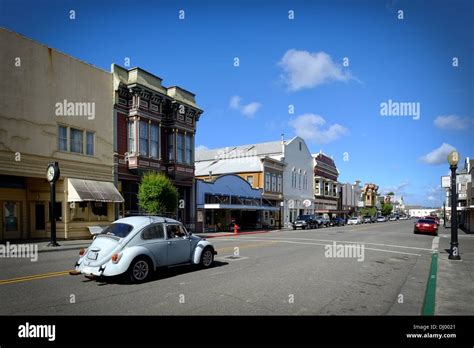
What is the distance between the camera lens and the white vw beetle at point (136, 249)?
8.55 m

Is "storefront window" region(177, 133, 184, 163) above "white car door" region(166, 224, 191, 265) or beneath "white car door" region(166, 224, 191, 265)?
above

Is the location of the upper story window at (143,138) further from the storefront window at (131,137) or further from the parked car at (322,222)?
the parked car at (322,222)

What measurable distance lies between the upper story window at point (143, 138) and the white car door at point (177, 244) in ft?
56.0

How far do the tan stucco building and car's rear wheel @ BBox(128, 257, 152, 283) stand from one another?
546 inches

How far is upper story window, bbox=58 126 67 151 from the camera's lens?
21.6 metres

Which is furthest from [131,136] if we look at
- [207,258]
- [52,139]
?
[207,258]

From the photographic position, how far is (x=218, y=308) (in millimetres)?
6672

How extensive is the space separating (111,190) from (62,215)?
345cm

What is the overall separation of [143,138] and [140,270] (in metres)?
19.3

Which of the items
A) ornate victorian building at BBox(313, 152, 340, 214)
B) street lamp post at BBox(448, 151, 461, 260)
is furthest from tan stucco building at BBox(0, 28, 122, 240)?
ornate victorian building at BBox(313, 152, 340, 214)

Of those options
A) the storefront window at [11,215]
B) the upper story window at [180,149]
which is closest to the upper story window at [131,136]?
the upper story window at [180,149]

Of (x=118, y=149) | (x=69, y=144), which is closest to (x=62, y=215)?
(x=69, y=144)

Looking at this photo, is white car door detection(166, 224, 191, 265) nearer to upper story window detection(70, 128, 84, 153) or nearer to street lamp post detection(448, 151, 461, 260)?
street lamp post detection(448, 151, 461, 260)
